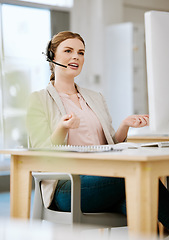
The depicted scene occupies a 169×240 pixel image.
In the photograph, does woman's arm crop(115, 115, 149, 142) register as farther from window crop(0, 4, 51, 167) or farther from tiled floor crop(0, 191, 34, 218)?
window crop(0, 4, 51, 167)

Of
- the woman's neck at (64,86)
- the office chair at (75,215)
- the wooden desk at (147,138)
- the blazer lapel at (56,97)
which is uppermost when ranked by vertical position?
the woman's neck at (64,86)

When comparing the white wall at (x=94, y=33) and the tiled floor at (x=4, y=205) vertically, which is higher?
the white wall at (x=94, y=33)

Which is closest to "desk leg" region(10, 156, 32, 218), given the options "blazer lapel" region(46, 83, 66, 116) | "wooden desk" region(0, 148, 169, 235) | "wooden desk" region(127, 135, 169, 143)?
"wooden desk" region(0, 148, 169, 235)

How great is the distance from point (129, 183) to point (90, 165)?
151 mm

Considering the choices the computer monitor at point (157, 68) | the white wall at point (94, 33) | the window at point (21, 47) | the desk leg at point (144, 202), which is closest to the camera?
the desk leg at point (144, 202)

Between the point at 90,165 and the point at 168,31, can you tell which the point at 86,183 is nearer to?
the point at 90,165

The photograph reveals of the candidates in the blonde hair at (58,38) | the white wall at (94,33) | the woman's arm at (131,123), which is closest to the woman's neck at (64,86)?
the blonde hair at (58,38)

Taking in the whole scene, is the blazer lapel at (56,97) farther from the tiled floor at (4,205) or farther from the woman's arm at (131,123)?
the tiled floor at (4,205)

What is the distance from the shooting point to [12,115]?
4.96 m

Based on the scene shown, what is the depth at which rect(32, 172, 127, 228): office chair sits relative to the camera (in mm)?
1438

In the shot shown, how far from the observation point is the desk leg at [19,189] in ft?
4.67

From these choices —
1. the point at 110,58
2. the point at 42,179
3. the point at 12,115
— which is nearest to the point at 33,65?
the point at 12,115

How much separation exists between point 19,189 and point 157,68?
2.09ft

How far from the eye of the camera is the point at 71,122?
55.6 inches
